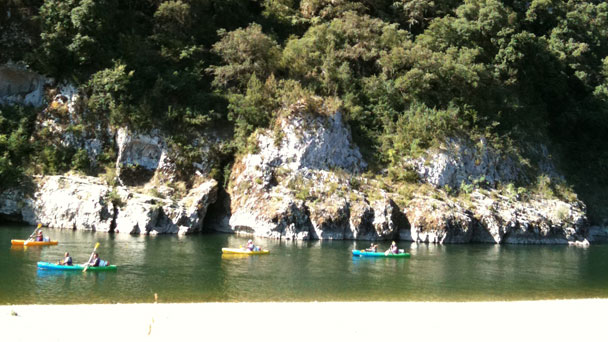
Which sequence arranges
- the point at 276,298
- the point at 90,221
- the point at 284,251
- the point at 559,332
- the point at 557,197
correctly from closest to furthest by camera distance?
1. the point at 559,332
2. the point at 276,298
3. the point at 284,251
4. the point at 90,221
5. the point at 557,197

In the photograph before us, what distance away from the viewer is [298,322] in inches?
625

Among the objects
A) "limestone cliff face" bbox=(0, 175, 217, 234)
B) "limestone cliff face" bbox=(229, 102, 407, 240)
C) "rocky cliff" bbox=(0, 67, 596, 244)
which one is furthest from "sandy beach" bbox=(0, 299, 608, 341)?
"limestone cliff face" bbox=(0, 175, 217, 234)

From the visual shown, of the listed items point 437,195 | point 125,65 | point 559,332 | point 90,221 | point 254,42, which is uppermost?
point 254,42

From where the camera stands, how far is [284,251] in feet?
104

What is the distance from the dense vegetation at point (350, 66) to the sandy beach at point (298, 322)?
953 inches

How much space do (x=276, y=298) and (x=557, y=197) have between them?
32053mm

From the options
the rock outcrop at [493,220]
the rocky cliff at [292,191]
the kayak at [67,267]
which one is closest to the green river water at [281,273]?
the kayak at [67,267]

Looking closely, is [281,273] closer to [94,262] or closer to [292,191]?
[94,262]

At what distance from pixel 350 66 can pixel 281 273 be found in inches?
1071

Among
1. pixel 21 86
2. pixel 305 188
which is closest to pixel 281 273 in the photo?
pixel 305 188

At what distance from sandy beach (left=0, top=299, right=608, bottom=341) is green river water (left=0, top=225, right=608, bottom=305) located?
224 cm

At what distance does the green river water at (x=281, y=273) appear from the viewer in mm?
20703

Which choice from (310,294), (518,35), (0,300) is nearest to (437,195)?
(518,35)

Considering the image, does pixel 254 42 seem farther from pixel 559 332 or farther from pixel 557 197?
pixel 559 332
